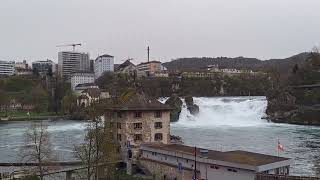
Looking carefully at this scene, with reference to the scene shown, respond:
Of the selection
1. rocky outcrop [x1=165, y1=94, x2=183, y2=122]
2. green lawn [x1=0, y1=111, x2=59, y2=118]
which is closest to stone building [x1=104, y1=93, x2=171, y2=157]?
rocky outcrop [x1=165, y1=94, x2=183, y2=122]

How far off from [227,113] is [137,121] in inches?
2348

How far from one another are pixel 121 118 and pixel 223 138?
26276mm

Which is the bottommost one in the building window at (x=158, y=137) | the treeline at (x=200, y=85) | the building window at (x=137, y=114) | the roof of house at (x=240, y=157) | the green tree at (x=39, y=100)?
the roof of house at (x=240, y=157)

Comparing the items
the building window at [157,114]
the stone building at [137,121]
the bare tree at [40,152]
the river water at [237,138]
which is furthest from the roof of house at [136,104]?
the river water at [237,138]

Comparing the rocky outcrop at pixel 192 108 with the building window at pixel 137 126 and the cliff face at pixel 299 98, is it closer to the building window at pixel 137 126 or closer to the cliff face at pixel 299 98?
the cliff face at pixel 299 98

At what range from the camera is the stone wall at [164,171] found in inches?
1141

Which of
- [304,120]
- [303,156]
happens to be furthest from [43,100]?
[303,156]

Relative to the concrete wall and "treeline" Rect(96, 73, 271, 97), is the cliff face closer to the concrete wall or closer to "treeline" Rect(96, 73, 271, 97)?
"treeline" Rect(96, 73, 271, 97)

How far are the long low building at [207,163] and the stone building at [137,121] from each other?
1075 millimetres

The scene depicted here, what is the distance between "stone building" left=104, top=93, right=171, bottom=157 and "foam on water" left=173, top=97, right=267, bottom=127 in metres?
50.9

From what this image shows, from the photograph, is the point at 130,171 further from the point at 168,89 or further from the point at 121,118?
the point at 168,89

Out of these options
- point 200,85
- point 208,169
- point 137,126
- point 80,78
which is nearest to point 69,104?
point 200,85

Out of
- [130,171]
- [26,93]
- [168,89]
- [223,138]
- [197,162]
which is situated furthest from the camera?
[168,89]

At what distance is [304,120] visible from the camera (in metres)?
83.6
